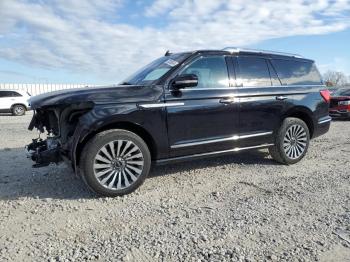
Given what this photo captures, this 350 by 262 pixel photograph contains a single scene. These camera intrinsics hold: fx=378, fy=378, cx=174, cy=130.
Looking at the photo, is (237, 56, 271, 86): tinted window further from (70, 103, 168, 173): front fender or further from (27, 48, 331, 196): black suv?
(70, 103, 168, 173): front fender

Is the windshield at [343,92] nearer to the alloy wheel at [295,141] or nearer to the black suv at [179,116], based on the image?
the black suv at [179,116]

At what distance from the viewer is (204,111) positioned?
18.1 feet

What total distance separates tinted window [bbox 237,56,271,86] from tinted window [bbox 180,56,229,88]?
12.4 inches

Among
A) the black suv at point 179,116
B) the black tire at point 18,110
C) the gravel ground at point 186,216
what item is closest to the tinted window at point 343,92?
the black suv at point 179,116

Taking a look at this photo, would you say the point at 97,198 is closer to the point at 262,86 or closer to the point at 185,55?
the point at 185,55

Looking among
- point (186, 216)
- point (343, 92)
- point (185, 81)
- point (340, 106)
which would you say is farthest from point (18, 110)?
point (186, 216)

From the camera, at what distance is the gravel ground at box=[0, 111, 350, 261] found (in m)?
3.42

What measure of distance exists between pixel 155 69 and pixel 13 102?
60.1 ft

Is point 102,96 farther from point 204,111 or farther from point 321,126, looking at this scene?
point 321,126

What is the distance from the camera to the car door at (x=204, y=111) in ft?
17.4

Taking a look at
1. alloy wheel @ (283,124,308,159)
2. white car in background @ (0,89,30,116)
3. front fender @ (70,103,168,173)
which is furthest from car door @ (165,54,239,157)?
white car in background @ (0,89,30,116)

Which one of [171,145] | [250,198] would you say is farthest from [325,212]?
[171,145]

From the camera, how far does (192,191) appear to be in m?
5.14

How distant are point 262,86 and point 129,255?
12.9 ft
